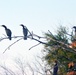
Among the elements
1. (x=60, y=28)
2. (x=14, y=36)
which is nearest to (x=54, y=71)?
(x=60, y=28)

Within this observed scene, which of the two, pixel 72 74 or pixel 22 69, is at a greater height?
pixel 72 74

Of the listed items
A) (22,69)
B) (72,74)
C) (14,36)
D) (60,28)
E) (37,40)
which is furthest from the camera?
(22,69)

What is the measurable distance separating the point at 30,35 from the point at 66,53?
1747cm

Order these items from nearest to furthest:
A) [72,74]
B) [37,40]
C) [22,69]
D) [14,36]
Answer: [37,40] → [14,36] → [72,74] → [22,69]

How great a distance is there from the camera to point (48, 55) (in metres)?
26.2

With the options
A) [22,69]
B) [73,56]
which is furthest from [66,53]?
[22,69]

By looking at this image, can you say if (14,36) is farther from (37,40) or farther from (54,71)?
(54,71)

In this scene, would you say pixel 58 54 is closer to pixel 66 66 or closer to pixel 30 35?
pixel 66 66

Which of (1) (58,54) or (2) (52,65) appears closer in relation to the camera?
(1) (58,54)

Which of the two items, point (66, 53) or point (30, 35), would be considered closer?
point (30, 35)

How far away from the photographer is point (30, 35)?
26.2 ft

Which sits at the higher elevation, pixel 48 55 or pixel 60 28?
pixel 60 28

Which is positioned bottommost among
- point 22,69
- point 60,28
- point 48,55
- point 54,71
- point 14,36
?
point 22,69

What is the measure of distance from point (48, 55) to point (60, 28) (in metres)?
2.83
